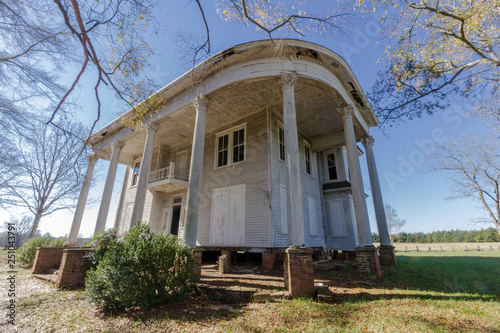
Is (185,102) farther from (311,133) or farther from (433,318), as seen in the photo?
(433,318)

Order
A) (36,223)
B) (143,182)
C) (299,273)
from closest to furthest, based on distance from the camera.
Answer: (299,273)
(143,182)
(36,223)

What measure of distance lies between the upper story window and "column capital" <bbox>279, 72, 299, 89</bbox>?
4.51 metres

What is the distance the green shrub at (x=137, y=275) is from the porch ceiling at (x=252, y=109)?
6.67 metres

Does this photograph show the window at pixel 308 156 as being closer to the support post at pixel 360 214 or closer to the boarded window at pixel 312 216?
the boarded window at pixel 312 216

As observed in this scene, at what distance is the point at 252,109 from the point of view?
12.0 meters

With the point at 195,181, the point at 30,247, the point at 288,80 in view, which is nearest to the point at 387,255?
the point at 288,80

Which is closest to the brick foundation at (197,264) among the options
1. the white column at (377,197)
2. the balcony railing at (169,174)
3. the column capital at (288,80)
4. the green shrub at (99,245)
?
the green shrub at (99,245)

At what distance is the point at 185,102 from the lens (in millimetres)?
10766

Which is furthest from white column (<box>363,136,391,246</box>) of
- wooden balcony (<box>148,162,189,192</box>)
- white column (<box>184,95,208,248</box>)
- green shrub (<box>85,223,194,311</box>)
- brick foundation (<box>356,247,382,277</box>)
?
wooden balcony (<box>148,162,189,192</box>)

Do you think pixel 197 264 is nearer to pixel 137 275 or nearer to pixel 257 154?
pixel 137 275

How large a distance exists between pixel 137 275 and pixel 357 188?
8448 mm

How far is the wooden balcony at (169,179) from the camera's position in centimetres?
1299

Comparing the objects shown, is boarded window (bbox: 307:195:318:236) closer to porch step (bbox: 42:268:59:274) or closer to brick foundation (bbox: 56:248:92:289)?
brick foundation (bbox: 56:248:92:289)

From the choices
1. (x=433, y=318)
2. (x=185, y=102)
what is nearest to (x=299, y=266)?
(x=433, y=318)
